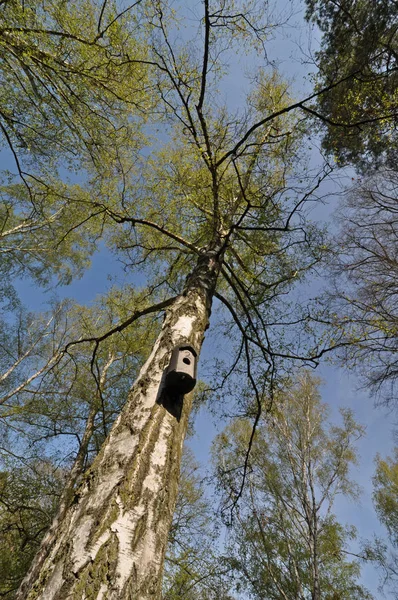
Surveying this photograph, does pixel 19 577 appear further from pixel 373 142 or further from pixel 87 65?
pixel 373 142

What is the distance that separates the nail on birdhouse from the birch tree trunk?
0.33 feet

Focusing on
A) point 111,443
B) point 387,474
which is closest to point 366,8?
point 111,443

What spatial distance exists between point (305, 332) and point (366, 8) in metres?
5.20

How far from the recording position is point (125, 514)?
114 centimetres

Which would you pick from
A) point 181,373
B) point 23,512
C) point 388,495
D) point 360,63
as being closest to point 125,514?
point 181,373

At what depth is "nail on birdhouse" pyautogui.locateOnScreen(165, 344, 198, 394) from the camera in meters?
1.63

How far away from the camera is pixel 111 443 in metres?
1.44

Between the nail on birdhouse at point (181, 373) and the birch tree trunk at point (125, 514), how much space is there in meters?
0.10

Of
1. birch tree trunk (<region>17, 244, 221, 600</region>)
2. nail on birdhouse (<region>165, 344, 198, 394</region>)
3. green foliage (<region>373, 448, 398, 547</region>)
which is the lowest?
birch tree trunk (<region>17, 244, 221, 600</region>)

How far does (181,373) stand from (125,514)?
63 cm

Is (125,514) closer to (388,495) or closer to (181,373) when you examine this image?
(181,373)

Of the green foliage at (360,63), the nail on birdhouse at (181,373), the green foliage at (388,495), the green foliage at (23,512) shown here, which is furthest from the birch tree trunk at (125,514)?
the green foliage at (388,495)

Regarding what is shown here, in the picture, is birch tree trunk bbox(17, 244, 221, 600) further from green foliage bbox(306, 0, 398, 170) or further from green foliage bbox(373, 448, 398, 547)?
green foliage bbox(373, 448, 398, 547)

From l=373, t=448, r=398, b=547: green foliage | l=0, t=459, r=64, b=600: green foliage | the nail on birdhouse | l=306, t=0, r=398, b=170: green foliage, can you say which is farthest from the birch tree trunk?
l=373, t=448, r=398, b=547: green foliage
